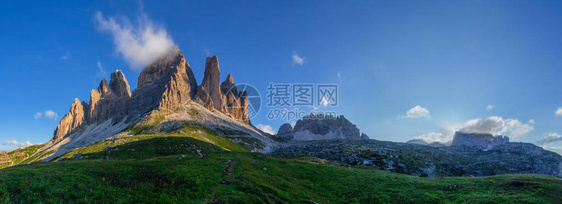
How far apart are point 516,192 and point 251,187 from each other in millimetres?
30657

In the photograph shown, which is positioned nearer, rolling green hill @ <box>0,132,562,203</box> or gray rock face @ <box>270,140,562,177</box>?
rolling green hill @ <box>0,132,562,203</box>

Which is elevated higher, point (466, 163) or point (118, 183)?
point (118, 183)

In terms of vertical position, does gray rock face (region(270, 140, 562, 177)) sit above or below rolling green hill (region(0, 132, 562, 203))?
below

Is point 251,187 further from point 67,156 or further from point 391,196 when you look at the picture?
point 67,156

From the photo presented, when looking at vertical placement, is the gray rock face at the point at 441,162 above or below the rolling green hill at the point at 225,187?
below

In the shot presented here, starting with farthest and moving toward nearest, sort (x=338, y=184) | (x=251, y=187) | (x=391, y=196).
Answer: (x=338, y=184)
(x=391, y=196)
(x=251, y=187)

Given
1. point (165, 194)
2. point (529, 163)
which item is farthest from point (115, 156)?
point (529, 163)

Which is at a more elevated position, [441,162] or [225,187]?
[225,187]

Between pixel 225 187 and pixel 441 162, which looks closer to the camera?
pixel 225 187

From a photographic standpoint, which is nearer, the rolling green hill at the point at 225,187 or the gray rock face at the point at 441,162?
the rolling green hill at the point at 225,187

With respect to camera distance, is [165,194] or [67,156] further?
[67,156]

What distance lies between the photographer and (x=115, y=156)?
62719 mm

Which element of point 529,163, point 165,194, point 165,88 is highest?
point 165,88

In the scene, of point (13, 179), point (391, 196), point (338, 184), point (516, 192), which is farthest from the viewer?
point (338, 184)
